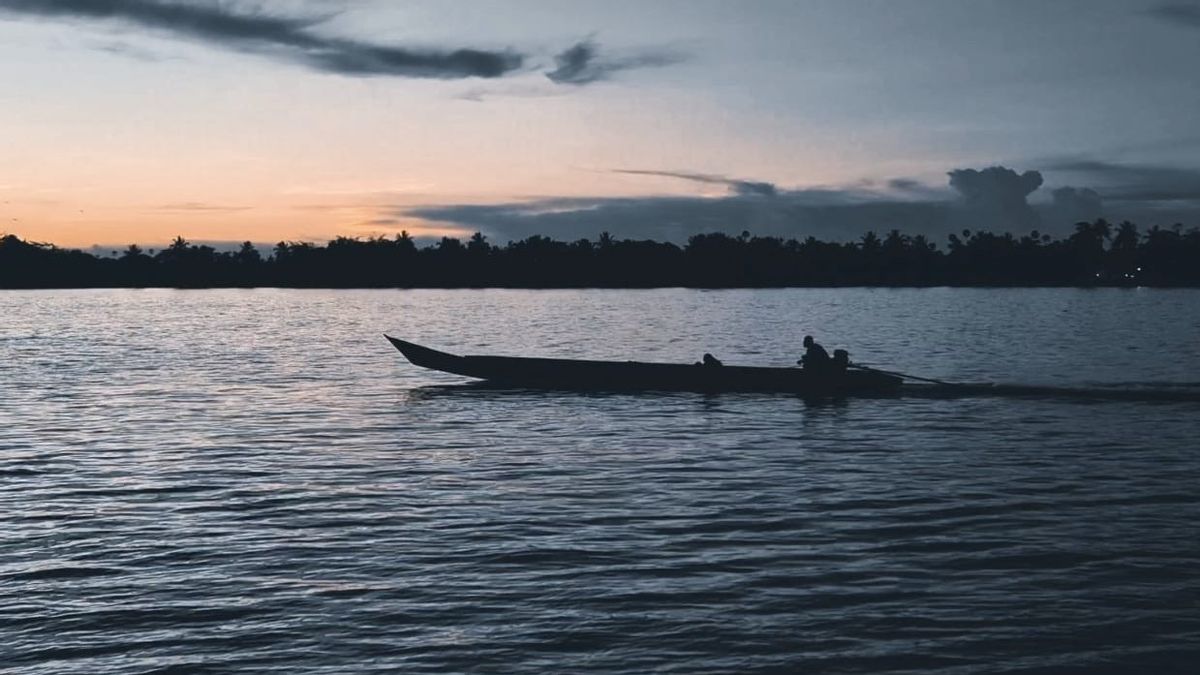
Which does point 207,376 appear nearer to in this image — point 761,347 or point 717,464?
point 717,464

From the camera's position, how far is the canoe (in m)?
34.8

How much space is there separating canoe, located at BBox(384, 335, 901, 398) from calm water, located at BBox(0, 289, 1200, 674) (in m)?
0.67

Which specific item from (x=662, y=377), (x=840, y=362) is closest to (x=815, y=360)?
(x=840, y=362)

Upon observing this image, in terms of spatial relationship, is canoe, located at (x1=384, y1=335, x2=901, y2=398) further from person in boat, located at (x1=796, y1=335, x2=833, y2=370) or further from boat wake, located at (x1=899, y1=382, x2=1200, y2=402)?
boat wake, located at (x1=899, y1=382, x2=1200, y2=402)

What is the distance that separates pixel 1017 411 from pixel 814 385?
6.27 m

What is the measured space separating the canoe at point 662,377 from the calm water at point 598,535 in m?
0.67

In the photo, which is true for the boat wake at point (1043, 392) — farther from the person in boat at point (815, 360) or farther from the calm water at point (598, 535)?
the person in boat at point (815, 360)

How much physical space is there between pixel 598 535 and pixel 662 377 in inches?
828

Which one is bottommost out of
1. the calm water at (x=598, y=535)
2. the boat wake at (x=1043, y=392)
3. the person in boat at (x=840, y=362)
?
the calm water at (x=598, y=535)

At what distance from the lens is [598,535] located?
50.0 feet

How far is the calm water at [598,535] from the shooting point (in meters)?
10.5

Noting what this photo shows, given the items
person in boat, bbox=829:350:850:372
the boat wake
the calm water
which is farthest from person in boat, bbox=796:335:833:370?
the boat wake

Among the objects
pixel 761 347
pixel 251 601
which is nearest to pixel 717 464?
pixel 251 601

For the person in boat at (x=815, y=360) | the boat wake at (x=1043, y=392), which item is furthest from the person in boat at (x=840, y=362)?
the boat wake at (x=1043, y=392)
